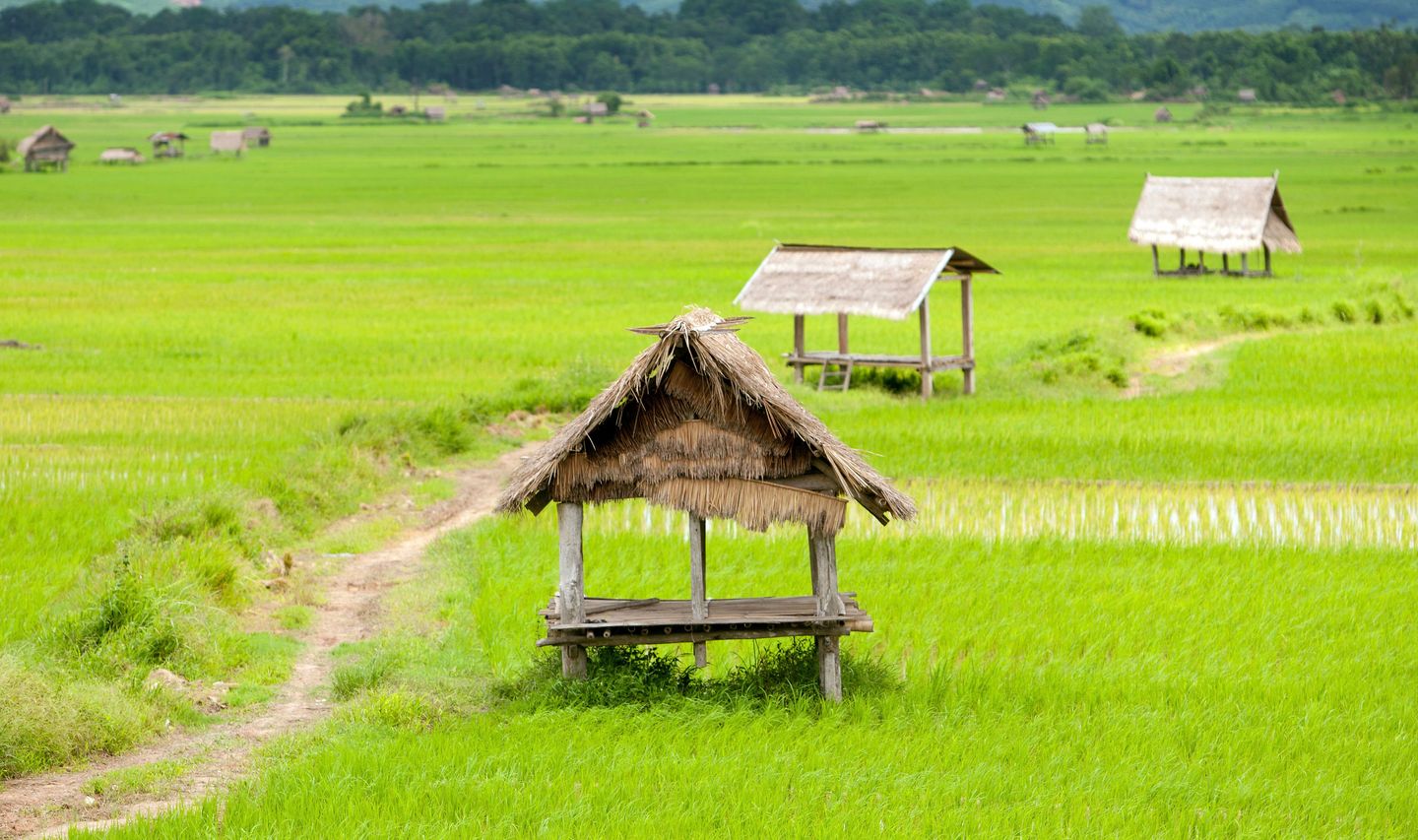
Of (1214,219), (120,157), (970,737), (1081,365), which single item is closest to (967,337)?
(1081,365)

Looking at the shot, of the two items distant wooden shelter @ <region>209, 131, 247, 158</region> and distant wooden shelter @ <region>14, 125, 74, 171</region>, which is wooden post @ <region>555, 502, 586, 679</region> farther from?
distant wooden shelter @ <region>209, 131, 247, 158</region>

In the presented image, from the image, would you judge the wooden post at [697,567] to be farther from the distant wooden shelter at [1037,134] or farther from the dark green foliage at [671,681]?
the distant wooden shelter at [1037,134]

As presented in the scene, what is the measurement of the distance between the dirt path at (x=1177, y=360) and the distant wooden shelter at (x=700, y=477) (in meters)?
11.0

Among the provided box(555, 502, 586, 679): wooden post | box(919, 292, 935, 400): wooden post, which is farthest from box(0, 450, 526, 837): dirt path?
box(919, 292, 935, 400): wooden post

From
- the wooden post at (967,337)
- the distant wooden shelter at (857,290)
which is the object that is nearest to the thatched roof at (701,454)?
the distant wooden shelter at (857,290)

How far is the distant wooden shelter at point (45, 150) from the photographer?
62.7 meters

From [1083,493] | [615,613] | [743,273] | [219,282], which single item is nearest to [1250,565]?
[1083,493]

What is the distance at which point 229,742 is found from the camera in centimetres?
763

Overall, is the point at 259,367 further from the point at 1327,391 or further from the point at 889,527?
the point at 1327,391

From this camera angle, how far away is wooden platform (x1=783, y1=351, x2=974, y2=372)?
1830cm

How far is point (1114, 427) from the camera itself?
51.8 feet

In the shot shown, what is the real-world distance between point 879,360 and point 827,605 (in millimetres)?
11222

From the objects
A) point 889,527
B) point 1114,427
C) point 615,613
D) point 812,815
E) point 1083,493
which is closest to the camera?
point 812,815

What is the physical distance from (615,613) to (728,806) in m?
1.67
